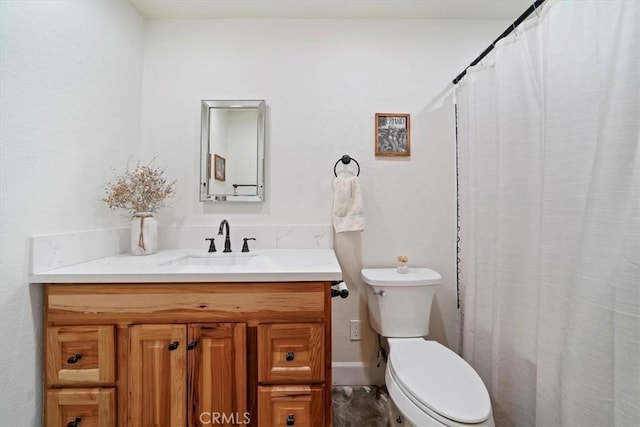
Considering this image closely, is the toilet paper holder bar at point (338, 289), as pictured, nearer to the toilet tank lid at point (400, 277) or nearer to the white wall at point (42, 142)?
the toilet tank lid at point (400, 277)

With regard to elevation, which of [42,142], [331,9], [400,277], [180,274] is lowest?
[400,277]

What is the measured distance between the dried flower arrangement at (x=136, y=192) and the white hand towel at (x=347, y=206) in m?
0.96

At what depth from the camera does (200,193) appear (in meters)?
1.58

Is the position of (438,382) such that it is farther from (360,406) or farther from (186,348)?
(186,348)

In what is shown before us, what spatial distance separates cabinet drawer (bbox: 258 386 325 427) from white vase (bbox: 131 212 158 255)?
0.94 meters

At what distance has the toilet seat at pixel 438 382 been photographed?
856mm

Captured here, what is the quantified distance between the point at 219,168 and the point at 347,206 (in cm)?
82

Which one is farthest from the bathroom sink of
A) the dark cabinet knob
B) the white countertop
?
the dark cabinet knob

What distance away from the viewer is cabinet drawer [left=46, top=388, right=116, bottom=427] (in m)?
0.93

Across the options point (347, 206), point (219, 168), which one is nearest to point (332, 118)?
point (347, 206)

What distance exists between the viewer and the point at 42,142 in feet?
3.29

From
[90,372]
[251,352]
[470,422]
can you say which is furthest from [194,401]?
[470,422]

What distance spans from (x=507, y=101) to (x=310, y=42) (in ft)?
3.83

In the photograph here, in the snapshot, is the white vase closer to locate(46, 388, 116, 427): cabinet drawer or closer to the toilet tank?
locate(46, 388, 116, 427): cabinet drawer
